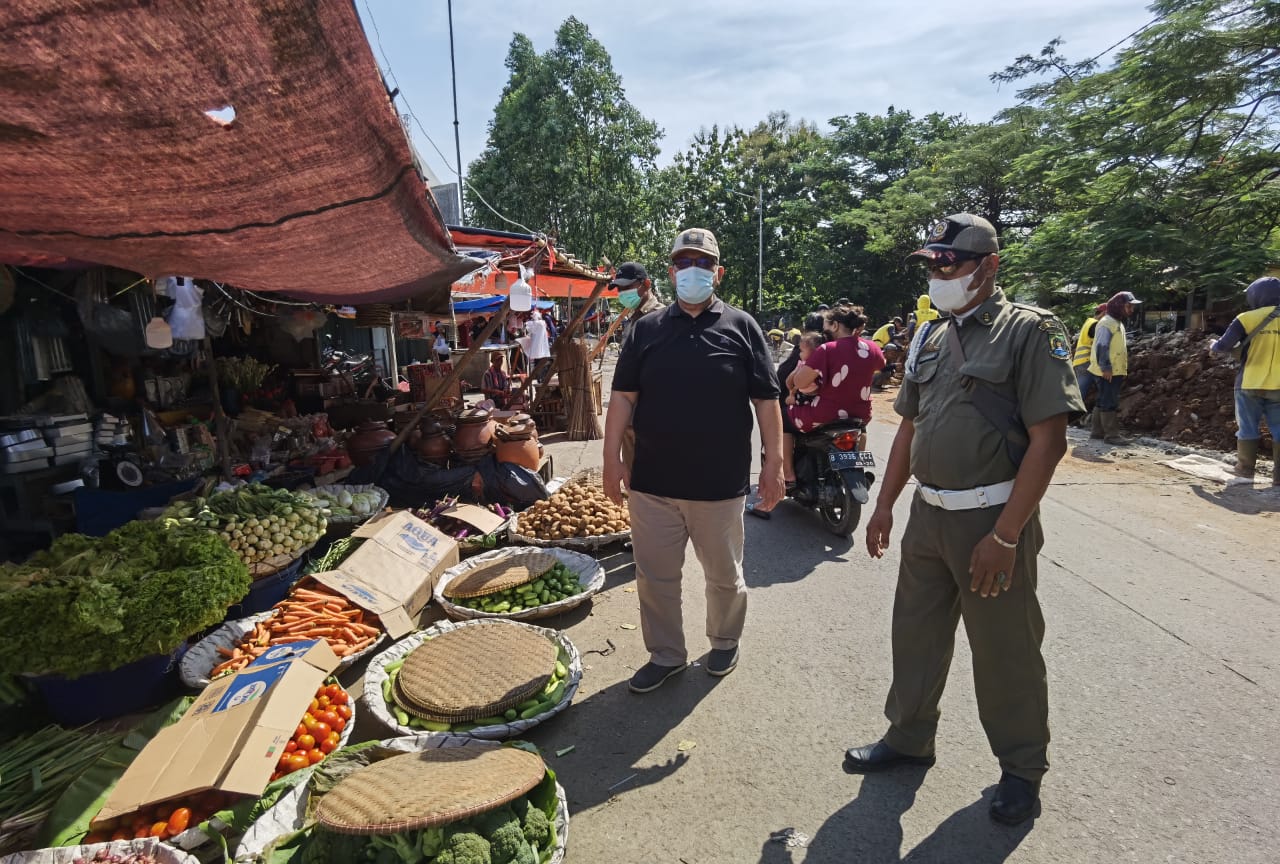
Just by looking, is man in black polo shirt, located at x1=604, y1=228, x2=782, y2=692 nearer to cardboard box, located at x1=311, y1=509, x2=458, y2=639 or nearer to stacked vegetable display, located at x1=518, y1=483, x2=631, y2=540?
cardboard box, located at x1=311, y1=509, x2=458, y2=639

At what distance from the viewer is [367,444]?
7109 mm

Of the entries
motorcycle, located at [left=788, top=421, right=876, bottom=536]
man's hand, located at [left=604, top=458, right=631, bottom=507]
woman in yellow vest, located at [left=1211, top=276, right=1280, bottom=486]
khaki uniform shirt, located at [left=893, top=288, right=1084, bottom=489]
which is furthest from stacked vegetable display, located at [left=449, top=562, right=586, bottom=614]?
woman in yellow vest, located at [left=1211, top=276, right=1280, bottom=486]

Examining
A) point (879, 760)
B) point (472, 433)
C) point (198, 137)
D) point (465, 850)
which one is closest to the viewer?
point (465, 850)

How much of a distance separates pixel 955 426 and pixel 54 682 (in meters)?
4.19

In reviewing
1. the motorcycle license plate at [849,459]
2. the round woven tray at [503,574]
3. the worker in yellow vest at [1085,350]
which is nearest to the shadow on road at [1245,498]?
the worker in yellow vest at [1085,350]

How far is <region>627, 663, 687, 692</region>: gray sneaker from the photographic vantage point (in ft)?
10.9

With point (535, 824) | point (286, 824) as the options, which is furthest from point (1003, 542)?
point (286, 824)

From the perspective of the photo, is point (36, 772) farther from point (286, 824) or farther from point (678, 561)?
point (678, 561)

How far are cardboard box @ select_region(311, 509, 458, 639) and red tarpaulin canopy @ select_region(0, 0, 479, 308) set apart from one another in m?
1.97

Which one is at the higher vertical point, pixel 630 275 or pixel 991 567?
pixel 630 275

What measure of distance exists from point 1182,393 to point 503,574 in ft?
34.6

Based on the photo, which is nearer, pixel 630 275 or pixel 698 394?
pixel 698 394

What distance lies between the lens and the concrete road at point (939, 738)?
92.4 inches

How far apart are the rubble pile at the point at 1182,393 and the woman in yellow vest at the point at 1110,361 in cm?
68
